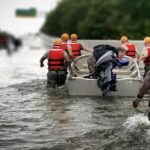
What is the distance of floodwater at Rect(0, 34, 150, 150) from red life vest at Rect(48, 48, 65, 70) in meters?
0.83

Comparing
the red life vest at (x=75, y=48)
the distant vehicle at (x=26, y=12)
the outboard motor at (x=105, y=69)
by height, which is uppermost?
the distant vehicle at (x=26, y=12)

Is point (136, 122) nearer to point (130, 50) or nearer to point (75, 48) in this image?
point (75, 48)

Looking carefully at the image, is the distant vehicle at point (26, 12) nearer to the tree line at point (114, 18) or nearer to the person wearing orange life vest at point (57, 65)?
the tree line at point (114, 18)

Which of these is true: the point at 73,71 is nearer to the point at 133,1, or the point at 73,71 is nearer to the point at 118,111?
the point at 118,111

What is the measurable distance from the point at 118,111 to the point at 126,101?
2.01 meters

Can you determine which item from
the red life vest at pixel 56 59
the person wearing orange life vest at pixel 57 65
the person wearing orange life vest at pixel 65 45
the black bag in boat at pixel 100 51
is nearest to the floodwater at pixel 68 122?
the person wearing orange life vest at pixel 57 65

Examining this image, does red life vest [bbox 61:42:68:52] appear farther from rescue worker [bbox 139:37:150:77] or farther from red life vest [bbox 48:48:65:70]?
rescue worker [bbox 139:37:150:77]

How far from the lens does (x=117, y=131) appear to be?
1412 cm

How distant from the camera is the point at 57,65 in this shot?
842 inches

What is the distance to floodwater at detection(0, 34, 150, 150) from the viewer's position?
13.0m

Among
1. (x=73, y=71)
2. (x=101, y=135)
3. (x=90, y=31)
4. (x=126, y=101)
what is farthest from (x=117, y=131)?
(x=90, y=31)

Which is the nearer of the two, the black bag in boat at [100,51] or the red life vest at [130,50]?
the black bag in boat at [100,51]

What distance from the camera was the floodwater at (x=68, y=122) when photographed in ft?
42.5

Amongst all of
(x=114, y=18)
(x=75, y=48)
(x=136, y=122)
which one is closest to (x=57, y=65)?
(x=75, y=48)
